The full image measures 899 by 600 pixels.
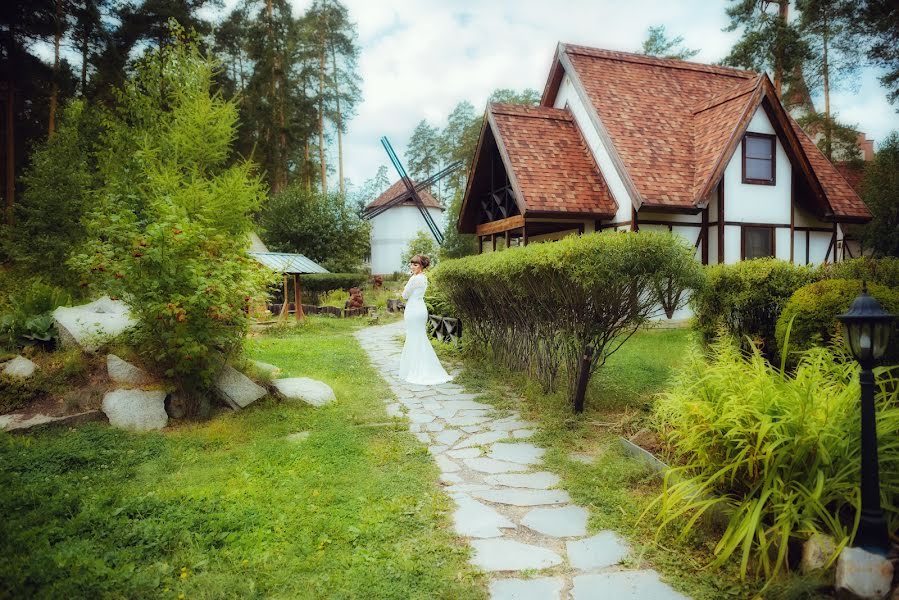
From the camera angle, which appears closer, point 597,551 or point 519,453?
point 597,551

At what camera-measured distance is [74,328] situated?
6914 millimetres

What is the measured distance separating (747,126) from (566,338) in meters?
11.1

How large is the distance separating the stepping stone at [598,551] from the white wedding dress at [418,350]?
5370 mm

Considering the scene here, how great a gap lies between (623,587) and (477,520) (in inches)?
45.0

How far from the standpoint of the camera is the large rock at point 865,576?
8.50 feet

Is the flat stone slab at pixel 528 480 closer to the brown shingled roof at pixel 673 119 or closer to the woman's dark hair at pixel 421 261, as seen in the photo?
the woman's dark hair at pixel 421 261

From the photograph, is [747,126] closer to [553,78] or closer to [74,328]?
[553,78]

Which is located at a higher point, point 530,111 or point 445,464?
point 530,111

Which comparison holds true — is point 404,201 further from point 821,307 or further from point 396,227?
point 821,307

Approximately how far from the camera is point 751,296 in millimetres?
6965

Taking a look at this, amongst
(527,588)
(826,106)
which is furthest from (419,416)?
(826,106)

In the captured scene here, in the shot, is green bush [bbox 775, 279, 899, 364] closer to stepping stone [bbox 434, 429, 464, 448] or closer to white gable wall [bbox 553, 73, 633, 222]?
stepping stone [bbox 434, 429, 464, 448]

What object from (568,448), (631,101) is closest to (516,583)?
(568,448)

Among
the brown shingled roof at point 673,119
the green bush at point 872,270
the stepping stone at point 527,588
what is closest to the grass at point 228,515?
the stepping stone at point 527,588
